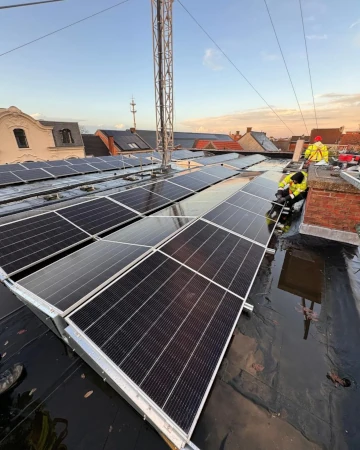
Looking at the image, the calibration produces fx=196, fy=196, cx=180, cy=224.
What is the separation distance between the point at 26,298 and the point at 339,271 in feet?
24.1

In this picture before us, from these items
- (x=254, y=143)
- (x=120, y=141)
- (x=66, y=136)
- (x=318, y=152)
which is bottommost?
(x=254, y=143)

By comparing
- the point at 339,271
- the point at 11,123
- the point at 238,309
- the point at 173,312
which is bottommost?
the point at 339,271

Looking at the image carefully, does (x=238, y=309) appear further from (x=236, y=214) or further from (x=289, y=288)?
(x=236, y=214)

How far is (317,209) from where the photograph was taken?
6918 millimetres

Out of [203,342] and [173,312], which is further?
[173,312]

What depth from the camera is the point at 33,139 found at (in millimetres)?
31359

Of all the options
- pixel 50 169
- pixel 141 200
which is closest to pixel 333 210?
pixel 141 200

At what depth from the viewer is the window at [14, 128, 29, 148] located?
97.7 feet

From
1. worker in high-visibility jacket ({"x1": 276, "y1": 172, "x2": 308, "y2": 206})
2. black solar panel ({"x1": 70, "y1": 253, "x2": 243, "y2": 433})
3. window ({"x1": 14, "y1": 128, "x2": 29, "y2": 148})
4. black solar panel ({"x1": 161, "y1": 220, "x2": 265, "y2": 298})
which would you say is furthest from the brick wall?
window ({"x1": 14, "y1": 128, "x2": 29, "y2": 148})

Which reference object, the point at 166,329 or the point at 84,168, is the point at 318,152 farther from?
the point at 84,168

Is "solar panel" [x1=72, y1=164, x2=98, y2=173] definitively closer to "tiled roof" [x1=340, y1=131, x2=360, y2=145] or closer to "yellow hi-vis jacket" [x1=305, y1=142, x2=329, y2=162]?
"yellow hi-vis jacket" [x1=305, y1=142, x2=329, y2=162]

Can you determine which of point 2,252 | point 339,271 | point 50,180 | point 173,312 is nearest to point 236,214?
point 339,271

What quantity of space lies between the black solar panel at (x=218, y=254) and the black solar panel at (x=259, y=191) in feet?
16.0

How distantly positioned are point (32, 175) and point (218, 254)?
14.6 metres
